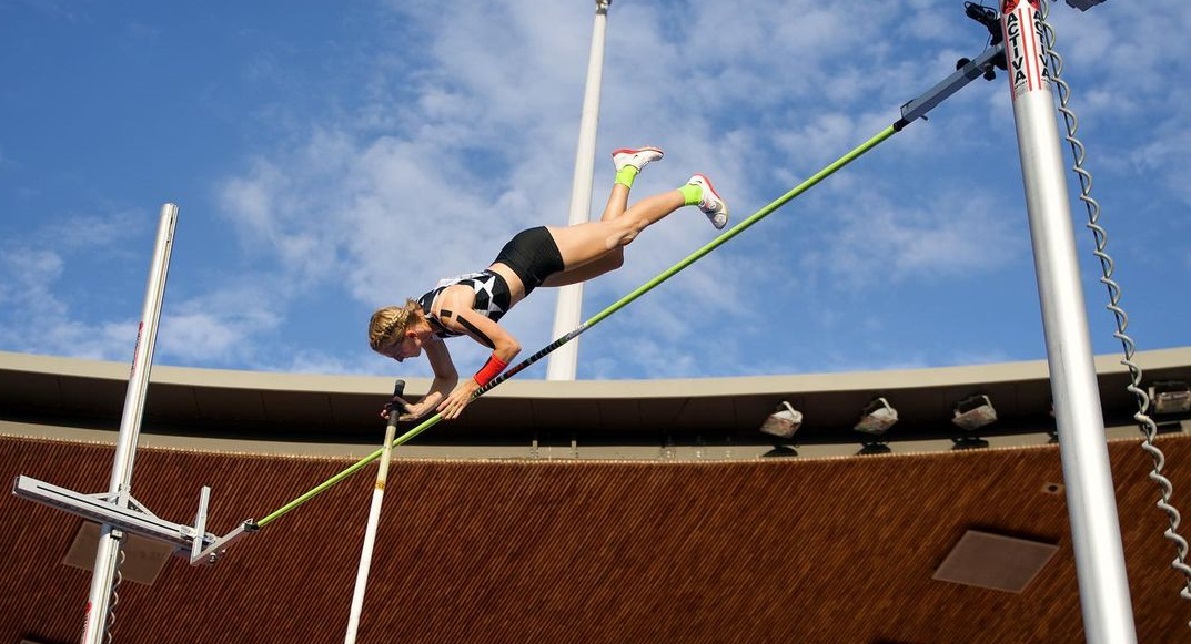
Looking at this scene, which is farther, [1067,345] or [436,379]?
[436,379]

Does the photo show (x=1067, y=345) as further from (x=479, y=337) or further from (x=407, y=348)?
(x=407, y=348)

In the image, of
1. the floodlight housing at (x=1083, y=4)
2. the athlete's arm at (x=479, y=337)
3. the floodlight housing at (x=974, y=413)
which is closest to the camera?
the floodlight housing at (x=1083, y=4)

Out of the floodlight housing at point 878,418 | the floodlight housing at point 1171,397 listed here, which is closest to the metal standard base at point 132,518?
the floodlight housing at point 878,418

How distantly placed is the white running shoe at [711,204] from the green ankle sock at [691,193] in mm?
25

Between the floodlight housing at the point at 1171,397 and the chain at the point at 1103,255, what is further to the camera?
the floodlight housing at the point at 1171,397

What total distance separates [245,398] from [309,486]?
101 cm

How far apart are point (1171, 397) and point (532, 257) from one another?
20.8 ft

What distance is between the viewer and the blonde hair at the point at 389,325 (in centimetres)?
759

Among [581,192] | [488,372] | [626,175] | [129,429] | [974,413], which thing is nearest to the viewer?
[488,372]

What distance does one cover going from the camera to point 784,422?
39.6 feet

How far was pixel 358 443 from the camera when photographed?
13.0m

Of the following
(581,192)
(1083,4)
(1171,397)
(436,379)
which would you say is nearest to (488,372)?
(436,379)

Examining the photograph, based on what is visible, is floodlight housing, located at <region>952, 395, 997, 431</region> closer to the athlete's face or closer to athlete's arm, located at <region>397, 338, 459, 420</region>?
athlete's arm, located at <region>397, 338, 459, 420</region>

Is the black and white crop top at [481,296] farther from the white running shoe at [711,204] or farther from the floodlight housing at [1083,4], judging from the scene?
the floodlight housing at [1083,4]
